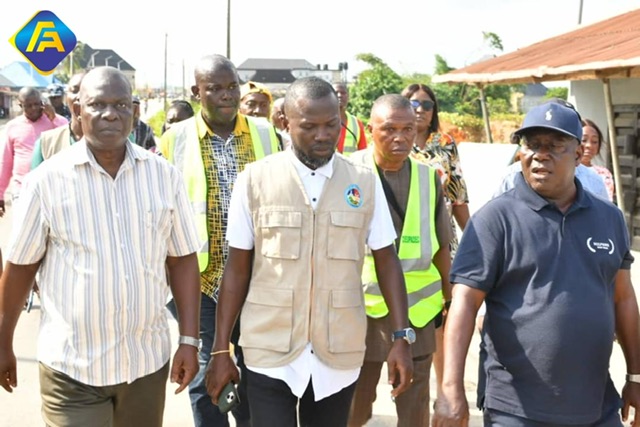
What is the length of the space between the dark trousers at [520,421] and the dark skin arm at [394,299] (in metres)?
0.42

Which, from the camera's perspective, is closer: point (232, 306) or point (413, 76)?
point (232, 306)

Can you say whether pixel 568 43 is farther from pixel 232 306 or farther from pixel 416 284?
pixel 232 306

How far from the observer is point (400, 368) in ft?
11.2

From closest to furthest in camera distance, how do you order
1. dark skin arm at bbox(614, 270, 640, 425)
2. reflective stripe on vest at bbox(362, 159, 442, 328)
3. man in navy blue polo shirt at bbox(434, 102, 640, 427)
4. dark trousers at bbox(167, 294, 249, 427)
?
man in navy blue polo shirt at bbox(434, 102, 640, 427)
dark skin arm at bbox(614, 270, 640, 425)
reflective stripe on vest at bbox(362, 159, 442, 328)
dark trousers at bbox(167, 294, 249, 427)

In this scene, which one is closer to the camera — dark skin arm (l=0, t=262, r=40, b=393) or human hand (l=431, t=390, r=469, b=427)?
human hand (l=431, t=390, r=469, b=427)

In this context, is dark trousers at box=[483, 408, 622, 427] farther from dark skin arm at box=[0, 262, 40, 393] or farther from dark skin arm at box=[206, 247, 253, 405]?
dark skin arm at box=[0, 262, 40, 393]

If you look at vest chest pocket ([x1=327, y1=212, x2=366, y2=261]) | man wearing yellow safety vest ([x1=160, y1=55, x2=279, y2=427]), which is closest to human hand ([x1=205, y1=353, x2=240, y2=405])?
vest chest pocket ([x1=327, y1=212, x2=366, y2=261])

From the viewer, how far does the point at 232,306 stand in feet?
11.3

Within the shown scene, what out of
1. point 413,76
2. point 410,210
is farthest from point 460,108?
point 410,210

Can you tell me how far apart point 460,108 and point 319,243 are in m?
34.4

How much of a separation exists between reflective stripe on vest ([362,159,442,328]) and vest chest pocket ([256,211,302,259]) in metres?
0.89

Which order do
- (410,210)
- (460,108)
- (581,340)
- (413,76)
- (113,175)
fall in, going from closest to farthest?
(581,340), (113,175), (410,210), (460,108), (413,76)

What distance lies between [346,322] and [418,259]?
0.94 meters

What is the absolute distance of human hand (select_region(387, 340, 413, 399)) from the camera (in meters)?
3.41
